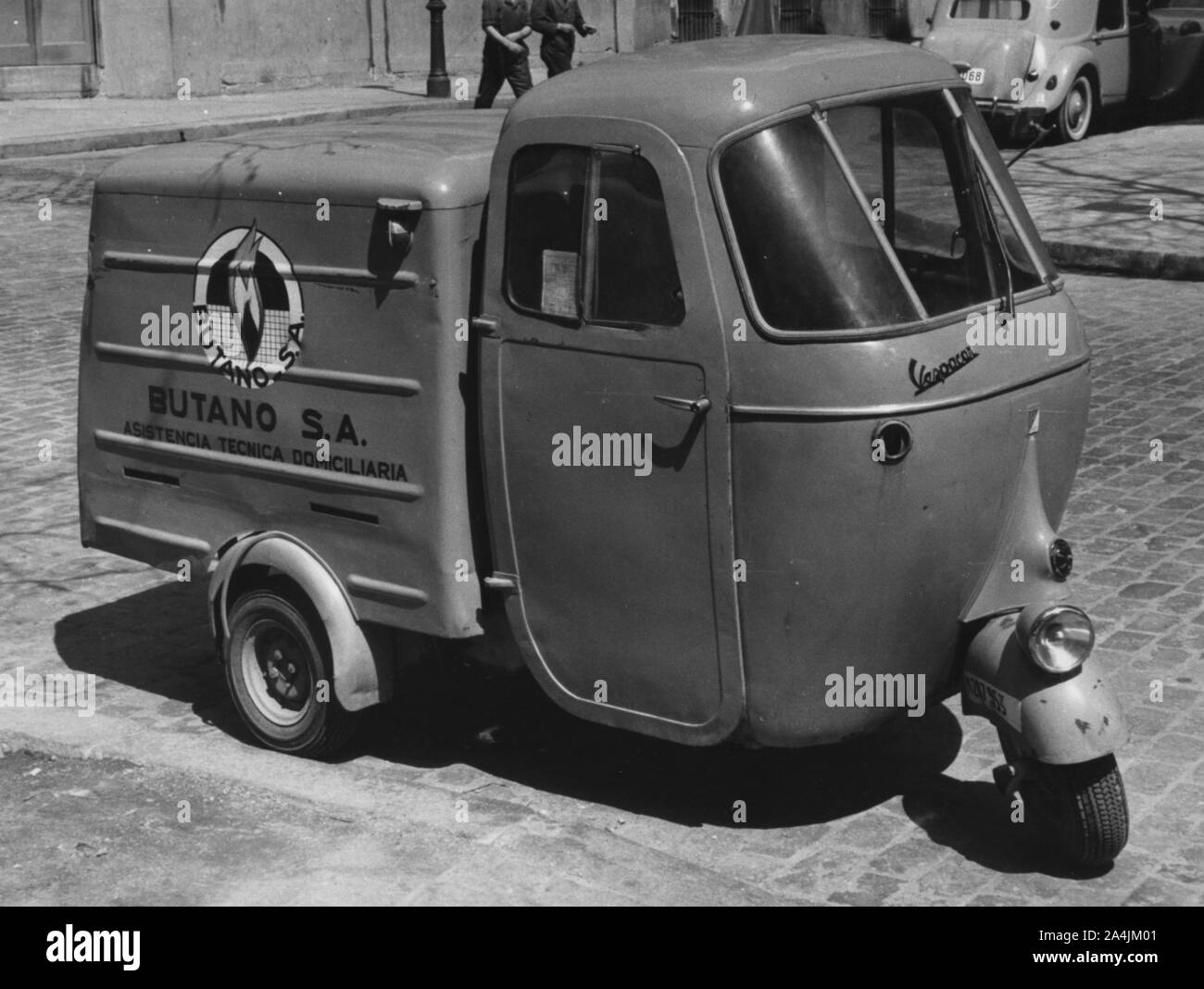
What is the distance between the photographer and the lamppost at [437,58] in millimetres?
23359

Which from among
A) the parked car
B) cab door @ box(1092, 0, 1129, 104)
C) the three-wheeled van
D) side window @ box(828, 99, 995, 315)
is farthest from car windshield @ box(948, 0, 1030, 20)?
side window @ box(828, 99, 995, 315)

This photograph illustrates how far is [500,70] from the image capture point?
1973 centimetres

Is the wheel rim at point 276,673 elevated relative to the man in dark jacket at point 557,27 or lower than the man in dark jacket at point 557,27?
lower

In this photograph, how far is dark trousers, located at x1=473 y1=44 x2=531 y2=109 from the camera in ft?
64.3

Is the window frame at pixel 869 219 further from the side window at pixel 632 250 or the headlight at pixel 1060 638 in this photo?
the headlight at pixel 1060 638

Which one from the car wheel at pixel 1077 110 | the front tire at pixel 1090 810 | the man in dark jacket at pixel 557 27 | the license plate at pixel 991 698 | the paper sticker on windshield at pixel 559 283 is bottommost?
the front tire at pixel 1090 810

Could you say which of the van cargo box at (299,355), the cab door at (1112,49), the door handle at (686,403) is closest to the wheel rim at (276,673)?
the van cargo box at (299,355)

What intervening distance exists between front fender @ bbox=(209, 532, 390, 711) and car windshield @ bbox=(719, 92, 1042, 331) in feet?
5.65

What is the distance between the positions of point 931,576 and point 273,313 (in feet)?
7.15

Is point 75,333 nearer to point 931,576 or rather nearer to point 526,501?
point 526,501

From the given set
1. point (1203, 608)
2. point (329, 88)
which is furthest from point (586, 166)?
point (329, 88)

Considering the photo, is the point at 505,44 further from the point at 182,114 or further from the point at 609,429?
the point at 609,429

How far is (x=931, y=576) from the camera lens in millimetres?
4879

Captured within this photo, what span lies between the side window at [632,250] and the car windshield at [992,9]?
15.5 m
